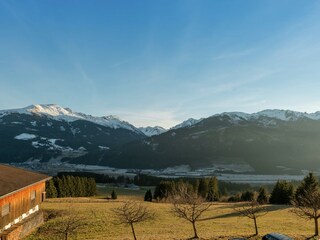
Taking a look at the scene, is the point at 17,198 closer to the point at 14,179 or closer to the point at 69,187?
the point at 14,179

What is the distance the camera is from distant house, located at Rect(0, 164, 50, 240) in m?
38.4

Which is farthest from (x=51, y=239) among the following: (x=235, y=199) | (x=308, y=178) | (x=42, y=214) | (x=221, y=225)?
(x=235, y=199)

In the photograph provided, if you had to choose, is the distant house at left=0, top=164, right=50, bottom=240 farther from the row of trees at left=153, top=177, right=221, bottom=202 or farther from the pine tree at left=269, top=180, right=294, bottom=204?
the pine tree at left=269, top=180, right=294, bottom=204

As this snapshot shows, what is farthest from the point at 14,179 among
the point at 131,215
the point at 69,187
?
the point at 69,187

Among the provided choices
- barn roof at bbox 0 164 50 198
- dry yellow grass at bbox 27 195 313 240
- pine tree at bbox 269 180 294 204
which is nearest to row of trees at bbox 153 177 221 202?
pine tree at bbox 269 180 294 204

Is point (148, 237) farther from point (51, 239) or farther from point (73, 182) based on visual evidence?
point (73, 182)

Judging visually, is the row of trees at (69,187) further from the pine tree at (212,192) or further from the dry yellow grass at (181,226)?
the dry yellow grass at (181,226)

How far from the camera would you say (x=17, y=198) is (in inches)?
1667

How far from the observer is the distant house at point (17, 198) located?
126 feet

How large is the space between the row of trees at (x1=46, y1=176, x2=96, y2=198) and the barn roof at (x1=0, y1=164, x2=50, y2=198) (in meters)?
56.0

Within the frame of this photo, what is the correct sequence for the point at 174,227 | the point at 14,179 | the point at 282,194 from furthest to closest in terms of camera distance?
the point at 282,194
the point at 174,227
the point at 14,179

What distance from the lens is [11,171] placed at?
4678cm

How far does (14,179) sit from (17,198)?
251 cm

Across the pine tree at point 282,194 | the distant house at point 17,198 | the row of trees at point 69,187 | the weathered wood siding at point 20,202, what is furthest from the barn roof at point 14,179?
the pine tree at point 282,194
